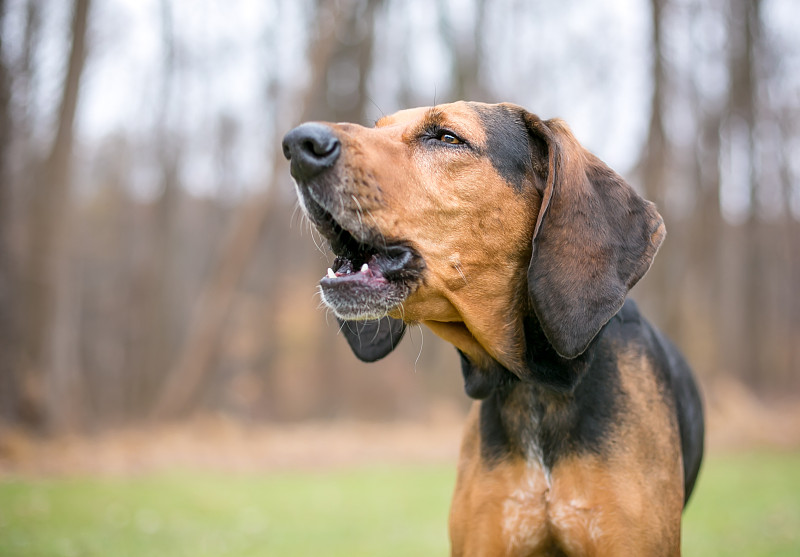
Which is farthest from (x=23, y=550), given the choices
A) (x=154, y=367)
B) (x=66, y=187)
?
(x=154, y=367)

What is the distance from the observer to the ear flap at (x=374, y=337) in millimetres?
3941

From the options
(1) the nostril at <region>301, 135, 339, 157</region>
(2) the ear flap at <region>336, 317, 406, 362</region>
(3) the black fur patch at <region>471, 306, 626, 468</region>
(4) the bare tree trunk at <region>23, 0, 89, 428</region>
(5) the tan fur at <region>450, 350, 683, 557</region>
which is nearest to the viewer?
(1) the nostril at <region>301, 135, 339, 157</region>

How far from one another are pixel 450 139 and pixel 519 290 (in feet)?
2.64

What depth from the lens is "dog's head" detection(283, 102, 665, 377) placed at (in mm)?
3045

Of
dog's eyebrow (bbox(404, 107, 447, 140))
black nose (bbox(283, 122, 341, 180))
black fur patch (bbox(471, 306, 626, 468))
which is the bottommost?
black fur patch (bbox(471, 306, 626, 468))

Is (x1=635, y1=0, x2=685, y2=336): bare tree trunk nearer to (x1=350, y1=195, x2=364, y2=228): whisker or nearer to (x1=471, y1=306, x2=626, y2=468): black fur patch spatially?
(x1=471, y1=306, x2=626, y2=468): black fur patch

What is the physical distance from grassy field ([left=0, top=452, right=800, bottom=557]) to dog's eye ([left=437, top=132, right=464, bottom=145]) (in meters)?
4.86

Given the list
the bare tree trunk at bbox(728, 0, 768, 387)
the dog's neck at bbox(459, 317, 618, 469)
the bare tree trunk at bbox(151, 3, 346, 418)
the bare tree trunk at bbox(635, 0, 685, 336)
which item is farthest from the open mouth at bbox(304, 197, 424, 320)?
the bare tree trunk at bbox(728, 0, 768, 387)

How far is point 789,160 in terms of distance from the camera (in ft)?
93.4

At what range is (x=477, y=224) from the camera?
10.8 ft

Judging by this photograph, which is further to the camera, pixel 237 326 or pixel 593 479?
pixel 237 326

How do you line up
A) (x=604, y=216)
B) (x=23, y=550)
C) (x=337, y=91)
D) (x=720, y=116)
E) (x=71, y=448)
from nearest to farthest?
(x=604, y=216)
(x=23, y=550)
(x=71, y=448)
(x=337, y=91)
(x=720, y=116)

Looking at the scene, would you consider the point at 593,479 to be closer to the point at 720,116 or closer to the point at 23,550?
the point at 23,550

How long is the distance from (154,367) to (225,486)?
12117 mm
